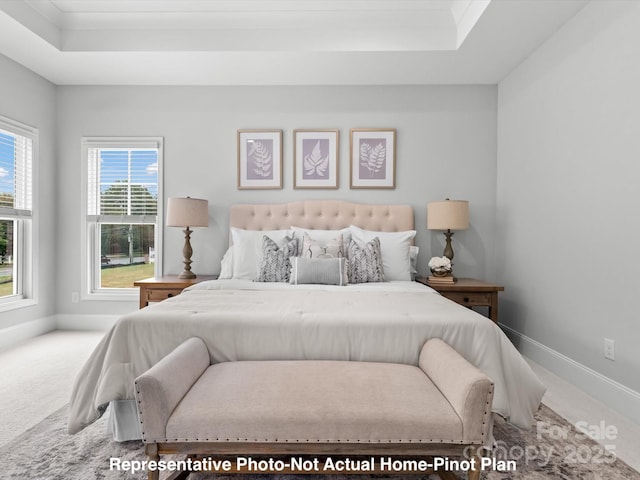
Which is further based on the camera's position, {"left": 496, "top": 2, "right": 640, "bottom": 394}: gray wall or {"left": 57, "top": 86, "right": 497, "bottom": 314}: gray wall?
{"left": 57, "top": 86, "right": 497, "bottom": 314}: gray wall

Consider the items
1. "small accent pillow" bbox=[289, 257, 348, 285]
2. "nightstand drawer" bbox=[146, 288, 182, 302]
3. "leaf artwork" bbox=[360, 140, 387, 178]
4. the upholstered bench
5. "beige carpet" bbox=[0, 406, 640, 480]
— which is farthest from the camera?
"leaf artwork" bbox=[360, 140, 387, 178]

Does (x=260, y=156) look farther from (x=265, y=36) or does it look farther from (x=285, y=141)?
(x=265, y=36)

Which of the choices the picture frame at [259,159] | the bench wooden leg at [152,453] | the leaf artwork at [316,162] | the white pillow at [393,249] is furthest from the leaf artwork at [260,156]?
the bench wooden leg at [152,453]

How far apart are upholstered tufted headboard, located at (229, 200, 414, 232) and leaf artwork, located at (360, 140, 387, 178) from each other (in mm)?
391

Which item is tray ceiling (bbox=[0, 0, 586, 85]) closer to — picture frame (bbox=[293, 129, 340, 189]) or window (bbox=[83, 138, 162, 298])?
picture frame (bbox=[293, 129, 340, 189])

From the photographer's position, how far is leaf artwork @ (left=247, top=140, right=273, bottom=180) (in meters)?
4.03

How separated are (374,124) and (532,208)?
5.83 feet

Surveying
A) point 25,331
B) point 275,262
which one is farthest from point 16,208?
point 275,262

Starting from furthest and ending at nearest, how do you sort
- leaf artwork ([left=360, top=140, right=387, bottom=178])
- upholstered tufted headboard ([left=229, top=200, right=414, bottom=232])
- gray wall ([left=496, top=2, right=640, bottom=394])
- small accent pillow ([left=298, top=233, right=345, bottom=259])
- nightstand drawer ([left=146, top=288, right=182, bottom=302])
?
leaf artwork ([left=360, top=140, right=387, bottom=178]) < upholstered tufted headboard ([left=229, top=200, right=414, bottom=232]) < nightstand drawer ([left=146, top=288, right=182, bottom=302]) < small accent pillow ([left=298, top=233, right=345, bottom=259]) < gray wall ([left=496, top=2, right=640, bottom=394])

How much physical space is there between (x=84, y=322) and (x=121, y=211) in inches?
50.7

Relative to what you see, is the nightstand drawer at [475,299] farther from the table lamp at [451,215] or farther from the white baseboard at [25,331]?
the white baseboard at [25,331]

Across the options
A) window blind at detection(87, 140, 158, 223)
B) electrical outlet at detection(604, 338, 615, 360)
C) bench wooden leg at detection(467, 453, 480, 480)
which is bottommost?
bench wooden leg at detection(467, 453, 480, 480)

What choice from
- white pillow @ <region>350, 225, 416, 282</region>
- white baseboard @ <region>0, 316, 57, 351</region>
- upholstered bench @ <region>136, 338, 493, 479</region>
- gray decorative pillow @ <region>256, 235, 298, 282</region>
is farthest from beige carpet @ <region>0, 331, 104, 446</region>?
white pillow @ <region>350, 225, 416, 282</region>

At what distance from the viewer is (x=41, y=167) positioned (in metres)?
3.88
